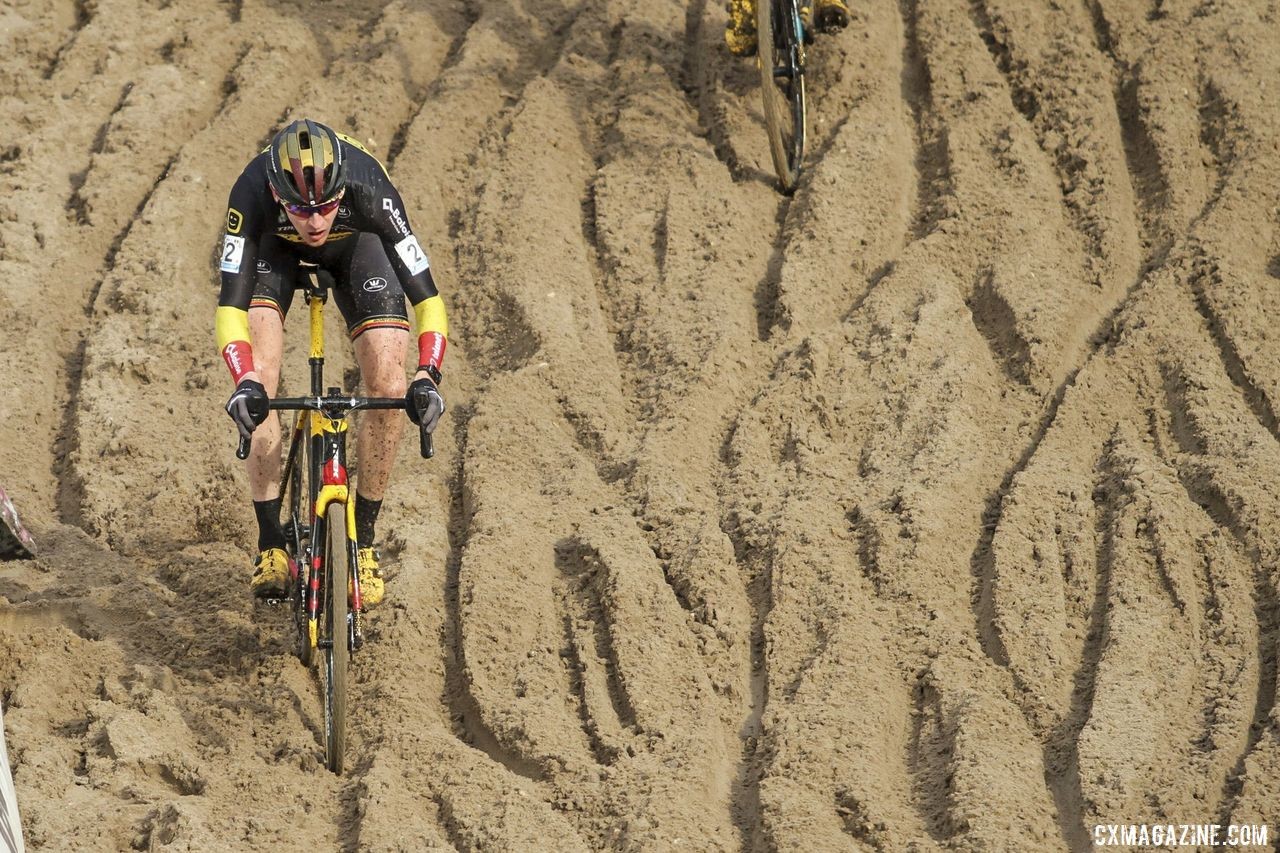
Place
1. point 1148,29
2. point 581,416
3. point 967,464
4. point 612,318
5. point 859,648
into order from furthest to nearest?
1. point 1148,29
2. point 612,318
3. point 581,416
4. point 967,464
5. point 859,648

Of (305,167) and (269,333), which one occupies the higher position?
(305,167)

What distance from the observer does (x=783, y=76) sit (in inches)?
345

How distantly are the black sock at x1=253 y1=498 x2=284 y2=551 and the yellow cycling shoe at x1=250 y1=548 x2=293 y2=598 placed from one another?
0.04 m

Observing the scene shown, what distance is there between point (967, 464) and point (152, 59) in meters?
6.73

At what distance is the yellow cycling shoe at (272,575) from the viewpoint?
609 centimetres

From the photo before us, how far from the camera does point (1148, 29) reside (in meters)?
9.20

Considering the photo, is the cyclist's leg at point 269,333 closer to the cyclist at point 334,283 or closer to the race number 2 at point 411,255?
the cyclist at point 334,283

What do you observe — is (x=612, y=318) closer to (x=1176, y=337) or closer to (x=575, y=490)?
(x=575, y=490)

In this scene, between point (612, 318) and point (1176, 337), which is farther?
point (612, 318)

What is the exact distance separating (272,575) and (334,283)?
1.28 metres

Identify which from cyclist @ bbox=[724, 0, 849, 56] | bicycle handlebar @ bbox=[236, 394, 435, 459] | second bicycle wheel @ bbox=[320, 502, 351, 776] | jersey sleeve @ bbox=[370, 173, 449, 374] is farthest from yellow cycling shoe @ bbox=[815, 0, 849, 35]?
second bicycle wheel @ bbox=[320, 502, 351, 776]

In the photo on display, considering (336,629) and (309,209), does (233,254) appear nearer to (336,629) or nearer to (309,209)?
(309,209)

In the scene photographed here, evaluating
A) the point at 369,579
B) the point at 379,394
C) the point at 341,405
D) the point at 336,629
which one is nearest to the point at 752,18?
the point at 379,394

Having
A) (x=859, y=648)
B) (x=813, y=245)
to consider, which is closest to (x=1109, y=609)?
(x=859, y=648)
